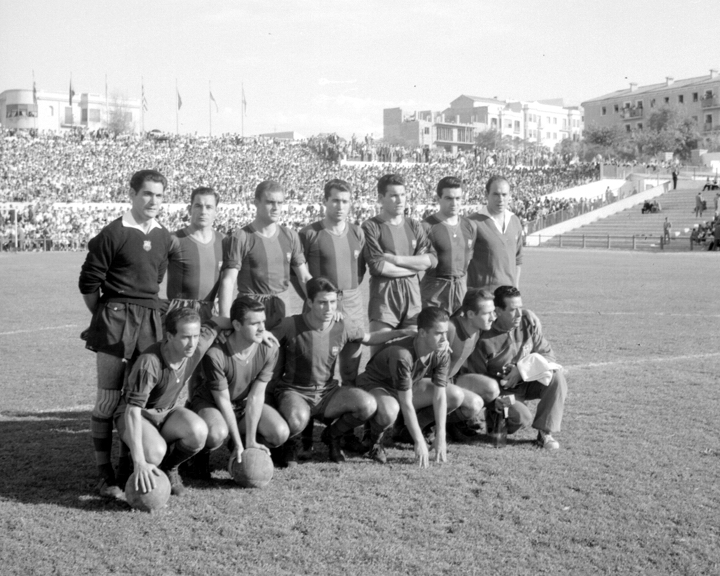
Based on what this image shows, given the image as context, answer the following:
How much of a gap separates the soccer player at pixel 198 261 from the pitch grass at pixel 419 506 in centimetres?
114

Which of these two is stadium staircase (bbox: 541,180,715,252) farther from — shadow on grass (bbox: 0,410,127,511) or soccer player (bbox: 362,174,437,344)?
shadow on grass (bbox: 0,410,127,511)

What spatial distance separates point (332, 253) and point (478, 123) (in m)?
118

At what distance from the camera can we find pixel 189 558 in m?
3.95

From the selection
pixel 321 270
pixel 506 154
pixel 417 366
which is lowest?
pixel 417 366

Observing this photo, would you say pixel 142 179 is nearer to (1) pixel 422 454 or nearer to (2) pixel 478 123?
(1) pixel 422 454

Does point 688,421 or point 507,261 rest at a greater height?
point 507,261

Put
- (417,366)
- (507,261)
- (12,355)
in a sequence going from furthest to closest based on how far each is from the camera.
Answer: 1. (12,355)
2. (507,261)
3. (417,366)

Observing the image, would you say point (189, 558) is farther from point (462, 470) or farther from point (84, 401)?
point (84, 401)

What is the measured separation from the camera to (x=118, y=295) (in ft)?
16.9

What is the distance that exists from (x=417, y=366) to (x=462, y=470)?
0.77 meters

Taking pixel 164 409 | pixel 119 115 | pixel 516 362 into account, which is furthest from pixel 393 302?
pixel 119 115

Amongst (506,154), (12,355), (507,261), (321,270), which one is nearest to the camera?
(321,270)

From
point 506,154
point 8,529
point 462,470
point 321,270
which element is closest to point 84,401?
point 321,270

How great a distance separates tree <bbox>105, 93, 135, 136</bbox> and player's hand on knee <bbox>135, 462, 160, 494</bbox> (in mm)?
92499
